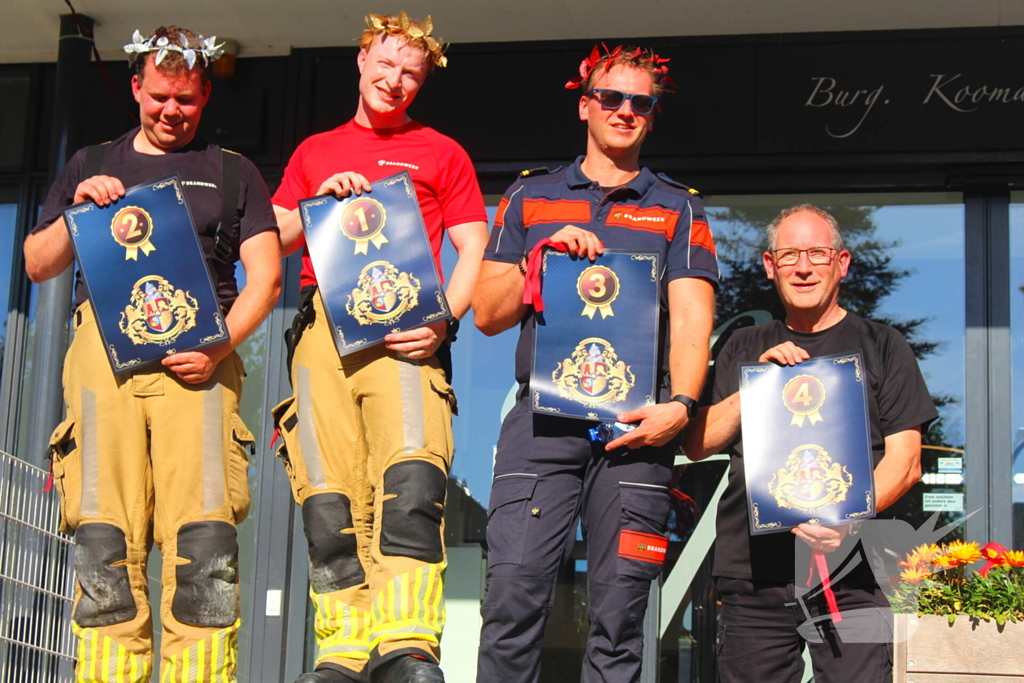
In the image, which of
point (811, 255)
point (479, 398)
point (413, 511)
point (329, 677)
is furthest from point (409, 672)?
point (479, 398)

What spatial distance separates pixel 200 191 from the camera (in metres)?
3.53

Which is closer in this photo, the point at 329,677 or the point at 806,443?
the point at 329,677

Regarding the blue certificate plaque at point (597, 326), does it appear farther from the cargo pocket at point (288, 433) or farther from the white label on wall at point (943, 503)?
the white label on wall at point (943, 503)

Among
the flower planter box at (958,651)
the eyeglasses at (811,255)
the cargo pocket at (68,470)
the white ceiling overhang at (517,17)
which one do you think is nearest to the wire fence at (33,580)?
the cargo pocket at (68,470)

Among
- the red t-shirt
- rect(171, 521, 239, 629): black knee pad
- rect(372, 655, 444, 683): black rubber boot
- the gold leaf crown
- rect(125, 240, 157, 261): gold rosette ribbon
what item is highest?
the gold leaf crown

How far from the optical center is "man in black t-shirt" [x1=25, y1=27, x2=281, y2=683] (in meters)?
3.17

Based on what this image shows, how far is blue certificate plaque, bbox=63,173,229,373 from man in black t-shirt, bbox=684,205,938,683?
5.19ft

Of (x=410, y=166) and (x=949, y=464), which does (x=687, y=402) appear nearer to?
A: (x=410, y=166)

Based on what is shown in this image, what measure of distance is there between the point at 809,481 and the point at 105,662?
2.07 m

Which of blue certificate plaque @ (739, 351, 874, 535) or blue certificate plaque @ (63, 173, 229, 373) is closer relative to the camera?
blue certificate plaque @ (63, 173, 229, 373)

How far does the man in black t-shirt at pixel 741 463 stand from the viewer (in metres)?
3.47

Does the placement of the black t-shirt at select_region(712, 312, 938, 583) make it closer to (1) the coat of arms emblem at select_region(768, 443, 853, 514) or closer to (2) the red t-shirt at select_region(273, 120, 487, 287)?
(1) the coat of arms emblem at select_region(768, 443, 853, 514)

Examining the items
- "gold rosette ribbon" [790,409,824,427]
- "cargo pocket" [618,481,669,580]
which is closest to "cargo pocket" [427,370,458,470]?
"cargo pocket" [618,481,669,580]

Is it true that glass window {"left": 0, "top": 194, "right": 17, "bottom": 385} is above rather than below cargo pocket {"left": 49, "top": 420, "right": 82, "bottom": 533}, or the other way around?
above
